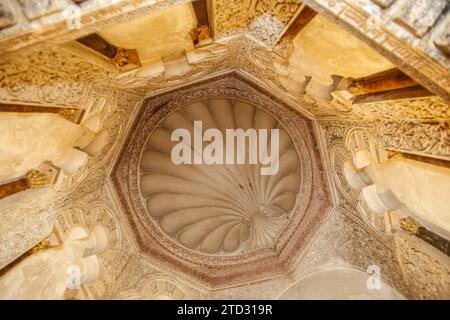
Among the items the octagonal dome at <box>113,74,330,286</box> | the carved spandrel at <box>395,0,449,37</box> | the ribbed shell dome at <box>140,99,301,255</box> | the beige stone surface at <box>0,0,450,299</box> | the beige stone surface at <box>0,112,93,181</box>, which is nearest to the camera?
the carved spandrel at <box>395,0,449,37</box>

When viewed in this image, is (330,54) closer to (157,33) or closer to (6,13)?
(157,33)

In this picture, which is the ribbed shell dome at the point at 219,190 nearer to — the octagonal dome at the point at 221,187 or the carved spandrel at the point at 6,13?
the octagonal dome at the point at 221,187

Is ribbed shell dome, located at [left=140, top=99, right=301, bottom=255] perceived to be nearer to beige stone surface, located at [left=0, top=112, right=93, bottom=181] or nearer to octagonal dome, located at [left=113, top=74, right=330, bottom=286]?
octagonal dome, located at [left=113, top=74, right=330, bottom=286]

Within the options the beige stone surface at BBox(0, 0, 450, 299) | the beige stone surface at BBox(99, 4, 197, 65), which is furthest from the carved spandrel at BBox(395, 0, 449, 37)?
the beige stone surface at BBox(99, 4, 197, 65)

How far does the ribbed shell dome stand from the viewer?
19.5ft

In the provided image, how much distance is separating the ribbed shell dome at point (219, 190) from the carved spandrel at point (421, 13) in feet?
12.2

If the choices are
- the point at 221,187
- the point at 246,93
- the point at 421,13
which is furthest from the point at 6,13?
the point at 221,187

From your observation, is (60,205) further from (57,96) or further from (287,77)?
(287,77)

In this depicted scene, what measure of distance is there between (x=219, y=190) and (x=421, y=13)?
5609mm

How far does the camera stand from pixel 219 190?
7250 mm

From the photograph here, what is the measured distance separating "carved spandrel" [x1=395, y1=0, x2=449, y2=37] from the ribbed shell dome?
3.72 m

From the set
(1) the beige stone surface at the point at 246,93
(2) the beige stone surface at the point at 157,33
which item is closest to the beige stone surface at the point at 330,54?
(1) the beige stone surface at the point at 246,93

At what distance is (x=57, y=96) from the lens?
9.68 feet
